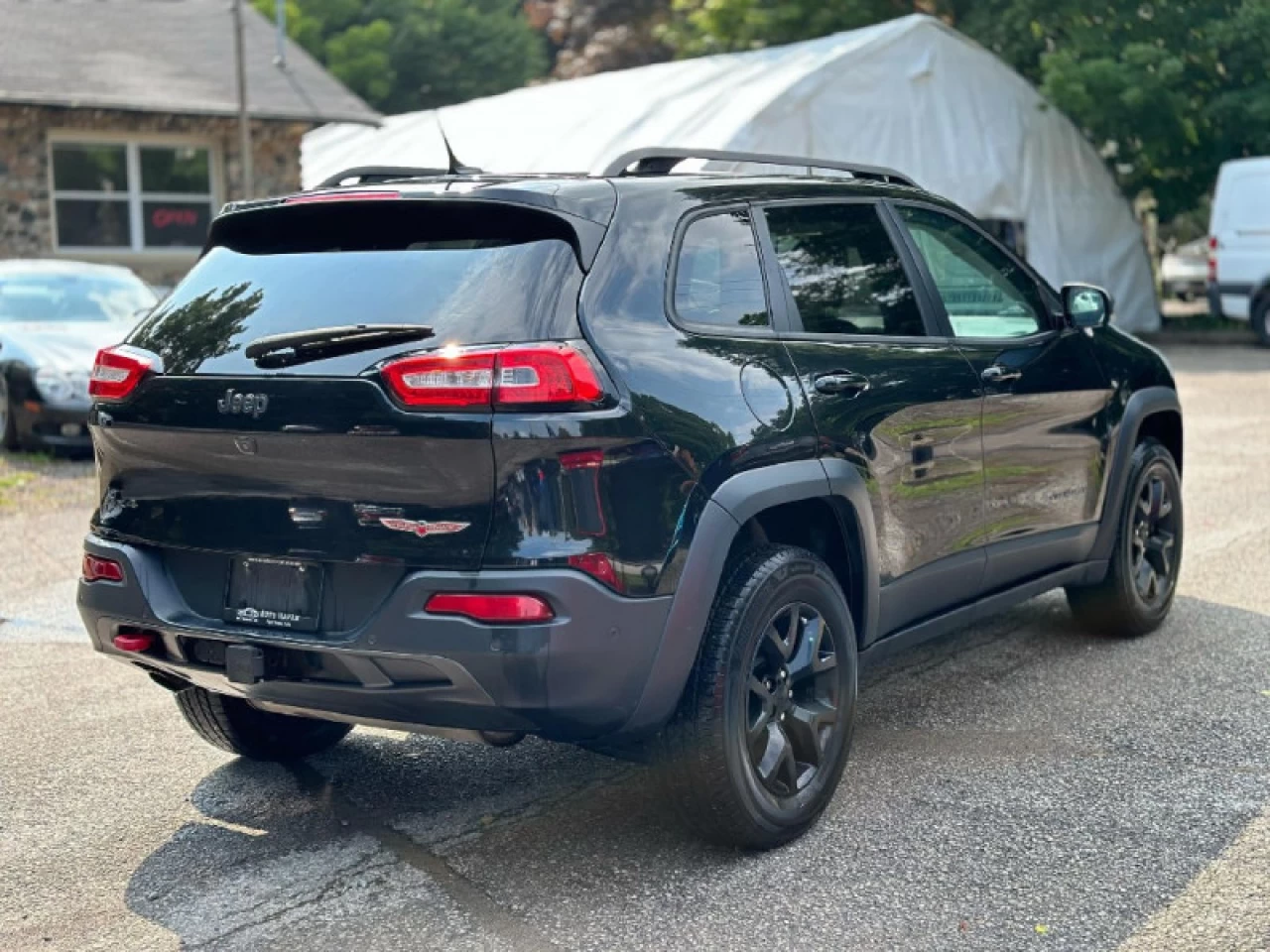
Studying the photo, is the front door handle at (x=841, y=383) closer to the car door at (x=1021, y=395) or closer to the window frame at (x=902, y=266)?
the window frame at (x=902, y=266)

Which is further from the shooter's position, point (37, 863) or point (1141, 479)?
point (1141, 479)

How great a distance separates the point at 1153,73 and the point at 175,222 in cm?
1411

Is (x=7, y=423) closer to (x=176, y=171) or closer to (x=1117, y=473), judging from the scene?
(x=1117, y=473)

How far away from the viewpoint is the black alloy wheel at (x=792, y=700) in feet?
13.8

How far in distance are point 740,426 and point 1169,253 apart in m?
27.9

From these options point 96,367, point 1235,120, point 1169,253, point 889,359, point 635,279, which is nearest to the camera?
point 635,279

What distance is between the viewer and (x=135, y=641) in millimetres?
4203

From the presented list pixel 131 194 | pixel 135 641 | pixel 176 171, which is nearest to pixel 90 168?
pixel 131 194

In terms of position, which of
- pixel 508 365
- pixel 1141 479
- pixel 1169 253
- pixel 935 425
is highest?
pixel 508 365

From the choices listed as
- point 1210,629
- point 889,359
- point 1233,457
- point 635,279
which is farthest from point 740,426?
point 1233,457

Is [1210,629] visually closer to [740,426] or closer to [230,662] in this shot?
[740,426]

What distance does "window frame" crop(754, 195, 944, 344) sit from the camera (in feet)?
14.9

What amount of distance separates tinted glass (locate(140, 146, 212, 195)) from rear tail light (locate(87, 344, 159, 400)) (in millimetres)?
19974

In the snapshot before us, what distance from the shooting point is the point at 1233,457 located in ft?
37.7
